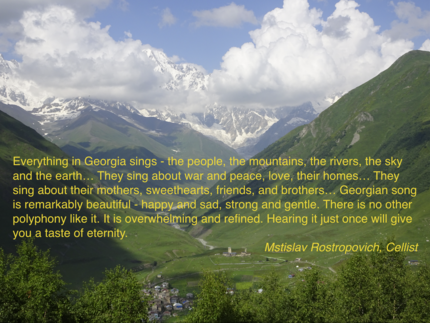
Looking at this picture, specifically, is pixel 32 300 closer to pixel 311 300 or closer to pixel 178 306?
pixel 311 300

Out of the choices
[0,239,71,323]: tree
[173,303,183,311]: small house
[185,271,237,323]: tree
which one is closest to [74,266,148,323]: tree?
[0,239,71,323]: tree

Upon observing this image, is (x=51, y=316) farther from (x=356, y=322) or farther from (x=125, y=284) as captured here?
(x=356, y=322)

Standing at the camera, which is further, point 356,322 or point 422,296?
point 422,296

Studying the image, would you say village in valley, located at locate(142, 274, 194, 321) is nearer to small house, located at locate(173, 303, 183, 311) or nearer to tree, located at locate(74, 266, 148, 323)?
small house, located at locate(173, 303, 183, 311)

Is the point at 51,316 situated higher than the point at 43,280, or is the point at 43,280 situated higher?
the point at 43,280

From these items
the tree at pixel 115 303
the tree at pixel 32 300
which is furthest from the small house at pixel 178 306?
the tree at pixel 32 300

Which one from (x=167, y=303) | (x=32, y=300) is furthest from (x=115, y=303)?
(x=167, y=303)

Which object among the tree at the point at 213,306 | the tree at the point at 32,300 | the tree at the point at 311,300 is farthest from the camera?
the tree at the point at 311,300

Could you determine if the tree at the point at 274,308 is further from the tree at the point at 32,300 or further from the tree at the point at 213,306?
the tree at the point at 32,300

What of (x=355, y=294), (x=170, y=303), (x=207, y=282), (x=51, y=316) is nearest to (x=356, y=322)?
(x=355, y=294)
